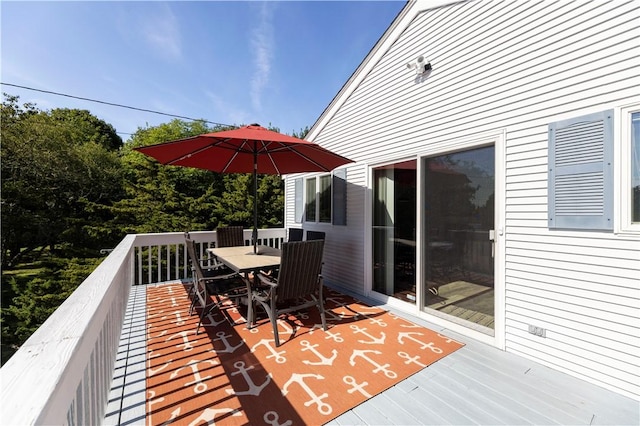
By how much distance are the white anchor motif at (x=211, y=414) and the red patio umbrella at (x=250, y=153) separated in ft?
7.16

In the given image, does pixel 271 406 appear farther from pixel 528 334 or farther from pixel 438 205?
pixel 438 205

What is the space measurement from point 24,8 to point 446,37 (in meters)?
7.56

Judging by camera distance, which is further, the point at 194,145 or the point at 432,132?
the point at 432,132

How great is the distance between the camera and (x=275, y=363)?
2639mm

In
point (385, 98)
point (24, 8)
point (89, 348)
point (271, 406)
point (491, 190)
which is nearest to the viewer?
point (89, 348)

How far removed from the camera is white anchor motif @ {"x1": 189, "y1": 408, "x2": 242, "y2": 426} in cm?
191

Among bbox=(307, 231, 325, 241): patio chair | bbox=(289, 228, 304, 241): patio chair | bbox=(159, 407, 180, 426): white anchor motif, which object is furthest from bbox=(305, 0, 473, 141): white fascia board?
bbox=(159, 407, 180, 426): white anchor motif

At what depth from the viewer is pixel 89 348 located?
50.1 inches

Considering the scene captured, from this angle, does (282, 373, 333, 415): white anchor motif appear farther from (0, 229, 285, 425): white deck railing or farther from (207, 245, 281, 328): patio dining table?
(0, 229, 285, 425): white deck railing

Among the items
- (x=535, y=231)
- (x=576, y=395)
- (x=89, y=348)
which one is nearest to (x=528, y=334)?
(x=576, y=395)

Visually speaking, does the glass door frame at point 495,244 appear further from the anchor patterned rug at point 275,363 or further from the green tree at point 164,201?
the green tree at point 164,201

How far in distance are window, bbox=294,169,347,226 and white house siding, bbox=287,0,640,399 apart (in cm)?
164

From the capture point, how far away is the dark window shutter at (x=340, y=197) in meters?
5.27

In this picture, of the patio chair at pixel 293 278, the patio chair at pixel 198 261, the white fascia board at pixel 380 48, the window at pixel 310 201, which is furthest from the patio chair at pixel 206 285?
the white fascia board at pixel 380 48
